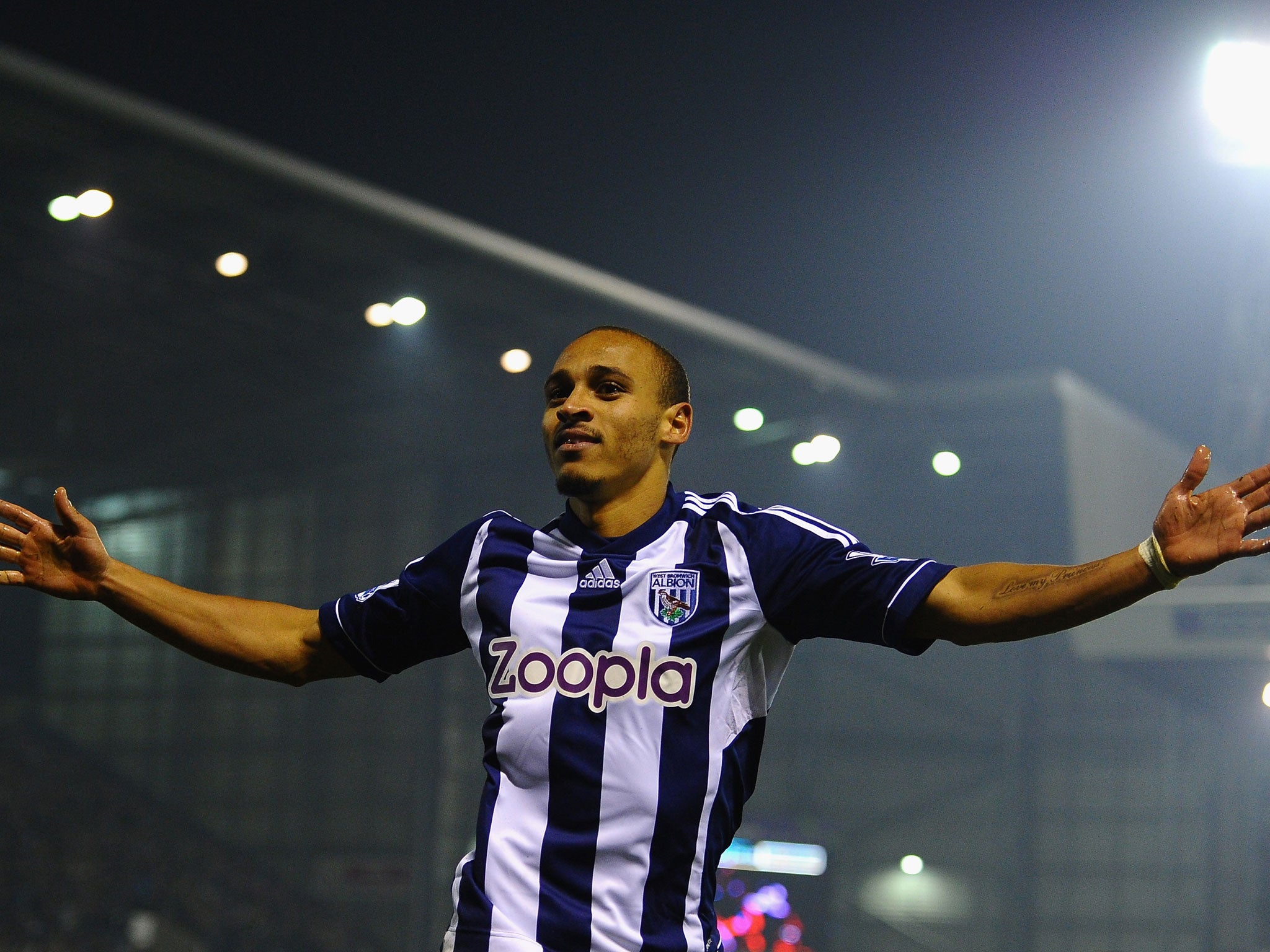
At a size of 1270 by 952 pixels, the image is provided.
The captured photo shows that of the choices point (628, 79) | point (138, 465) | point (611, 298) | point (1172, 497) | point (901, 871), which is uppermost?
point (628, 79)

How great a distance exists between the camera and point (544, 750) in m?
1.47

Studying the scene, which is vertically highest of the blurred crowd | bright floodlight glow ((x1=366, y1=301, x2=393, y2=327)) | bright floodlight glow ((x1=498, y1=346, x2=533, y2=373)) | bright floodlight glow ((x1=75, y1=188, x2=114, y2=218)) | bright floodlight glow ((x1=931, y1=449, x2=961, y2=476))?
bright floodlight glow ((x1=75, y1=188, x2=114, y2=218))

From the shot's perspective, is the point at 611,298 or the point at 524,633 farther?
the point at 611,298

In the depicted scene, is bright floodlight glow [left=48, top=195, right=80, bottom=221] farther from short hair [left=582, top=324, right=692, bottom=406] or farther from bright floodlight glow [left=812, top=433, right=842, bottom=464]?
short hair [left=582, top=324, right=692, bottom=406]

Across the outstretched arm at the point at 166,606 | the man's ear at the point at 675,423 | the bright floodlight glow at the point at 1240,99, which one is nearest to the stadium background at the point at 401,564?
the bright floodlight glow at the point at 1240,99

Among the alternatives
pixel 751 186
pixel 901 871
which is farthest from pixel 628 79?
pixel 901 871

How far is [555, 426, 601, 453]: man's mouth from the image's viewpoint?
5.31 feet

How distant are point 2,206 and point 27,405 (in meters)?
1.21

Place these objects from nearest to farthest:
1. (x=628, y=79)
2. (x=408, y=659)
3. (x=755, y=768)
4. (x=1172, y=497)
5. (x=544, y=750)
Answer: (x=1172, y=497), (x=544, y=750), (x=755, y=768), (x=408, y=659), (x=628, y=79)

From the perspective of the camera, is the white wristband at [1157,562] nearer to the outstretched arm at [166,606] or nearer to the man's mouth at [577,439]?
the man's mouth at [577,439]

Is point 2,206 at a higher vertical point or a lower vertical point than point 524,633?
higher

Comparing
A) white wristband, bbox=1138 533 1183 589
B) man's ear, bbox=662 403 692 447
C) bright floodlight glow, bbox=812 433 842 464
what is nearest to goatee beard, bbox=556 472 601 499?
man's ear, bbox=662 403 692 447

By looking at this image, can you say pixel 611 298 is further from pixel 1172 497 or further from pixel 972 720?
pixel 1172 497

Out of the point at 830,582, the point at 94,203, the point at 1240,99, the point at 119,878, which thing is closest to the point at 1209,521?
the point at 830,582
